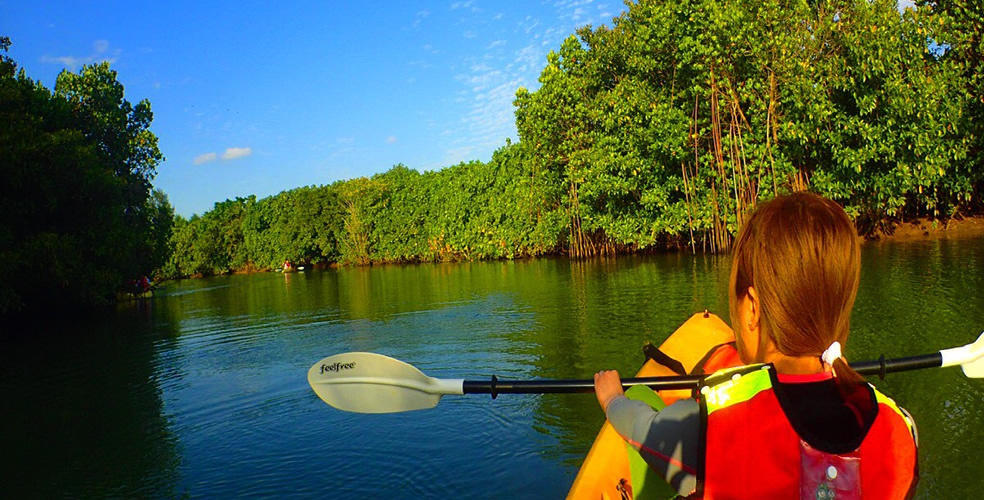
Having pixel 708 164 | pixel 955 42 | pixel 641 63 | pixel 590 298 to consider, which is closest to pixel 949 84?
pixel 955 42

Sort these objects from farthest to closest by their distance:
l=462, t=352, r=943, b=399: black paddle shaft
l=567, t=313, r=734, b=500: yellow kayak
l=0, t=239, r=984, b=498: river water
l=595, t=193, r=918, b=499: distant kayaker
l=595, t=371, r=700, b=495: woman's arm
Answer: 1. l=0, t=239, r=984, b=498: river water
2. l=462, t=352, r=943, b=399: black paddle shaft
3. l=567, t=313, r=734, b=500: yellow kayak
4. l=595, t=371, r=700, b=495: woman's arm
5. l=595, t=193, r=918, b=499: distant kayaker

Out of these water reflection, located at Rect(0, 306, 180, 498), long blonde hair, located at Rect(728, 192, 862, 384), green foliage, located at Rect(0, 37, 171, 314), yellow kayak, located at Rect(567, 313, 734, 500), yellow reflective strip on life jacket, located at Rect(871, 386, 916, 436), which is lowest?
water reflection, located at Rect(0, 306, 180, 498)

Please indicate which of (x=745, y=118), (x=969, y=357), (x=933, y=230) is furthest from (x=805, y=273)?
(x=933, y=230)

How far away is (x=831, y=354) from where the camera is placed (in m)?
1.47

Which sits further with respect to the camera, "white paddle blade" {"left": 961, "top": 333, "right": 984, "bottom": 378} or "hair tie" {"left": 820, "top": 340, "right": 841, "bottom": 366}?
"white paddle blade" {"left": 961, "top": 333, "right": 984, "bottom": 378}

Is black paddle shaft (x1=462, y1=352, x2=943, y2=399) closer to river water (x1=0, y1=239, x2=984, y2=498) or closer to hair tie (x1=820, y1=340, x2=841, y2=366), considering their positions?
hair tie (x1=820, y1=340, x2=841, y2=366)

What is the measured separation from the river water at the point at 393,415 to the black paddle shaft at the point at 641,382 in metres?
1.84

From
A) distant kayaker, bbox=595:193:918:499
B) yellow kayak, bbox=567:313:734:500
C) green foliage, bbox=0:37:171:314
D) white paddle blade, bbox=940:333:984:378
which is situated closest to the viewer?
distant kayaker, bbox=595:193:918:499

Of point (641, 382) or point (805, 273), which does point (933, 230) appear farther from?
point (805, 273)

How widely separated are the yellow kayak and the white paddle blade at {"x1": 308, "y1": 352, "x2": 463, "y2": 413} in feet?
3.06

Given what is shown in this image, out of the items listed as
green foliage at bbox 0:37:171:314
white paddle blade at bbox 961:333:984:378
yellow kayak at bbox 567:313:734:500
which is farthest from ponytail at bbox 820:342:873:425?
green foliage at bbox 0:37:171:314

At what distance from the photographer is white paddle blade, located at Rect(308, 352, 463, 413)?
3324mm

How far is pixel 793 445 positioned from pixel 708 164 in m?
24.1

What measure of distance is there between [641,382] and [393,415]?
4.77 meters
